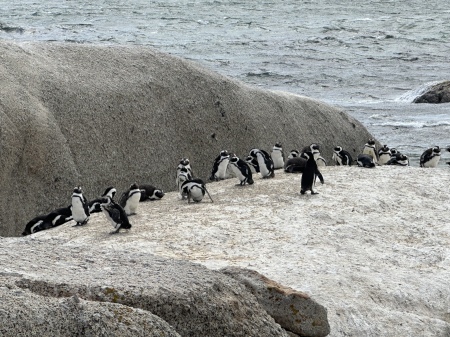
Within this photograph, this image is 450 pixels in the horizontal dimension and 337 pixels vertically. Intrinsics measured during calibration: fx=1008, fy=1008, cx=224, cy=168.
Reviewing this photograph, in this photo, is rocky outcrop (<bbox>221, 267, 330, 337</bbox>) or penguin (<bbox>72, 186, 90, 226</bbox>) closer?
rocky outcrop (<bbox>221, 267, 330, 337</bbox>)

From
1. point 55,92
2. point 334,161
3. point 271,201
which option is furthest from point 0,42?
point 334,161

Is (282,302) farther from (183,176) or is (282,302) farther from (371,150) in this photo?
(371,150)

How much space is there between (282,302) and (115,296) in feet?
5.77

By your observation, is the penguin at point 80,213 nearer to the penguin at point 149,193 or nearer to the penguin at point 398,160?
the penguin at point 149,193

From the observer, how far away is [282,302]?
7137 mm

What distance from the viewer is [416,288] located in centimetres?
954

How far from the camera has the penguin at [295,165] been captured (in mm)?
14841

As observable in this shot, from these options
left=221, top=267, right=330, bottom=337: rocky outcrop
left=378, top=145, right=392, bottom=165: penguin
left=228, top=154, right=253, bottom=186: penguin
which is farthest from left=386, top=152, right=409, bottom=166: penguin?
left=221, top=267, right=330, bottom=337: rocky outcrop

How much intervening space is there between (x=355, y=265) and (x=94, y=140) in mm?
5712

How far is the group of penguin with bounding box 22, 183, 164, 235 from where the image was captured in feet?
35.9

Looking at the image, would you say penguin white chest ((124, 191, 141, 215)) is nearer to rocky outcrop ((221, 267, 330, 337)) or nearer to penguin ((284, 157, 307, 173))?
penguin ((284, 157, 307, 173))

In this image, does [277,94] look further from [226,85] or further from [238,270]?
[238,270]

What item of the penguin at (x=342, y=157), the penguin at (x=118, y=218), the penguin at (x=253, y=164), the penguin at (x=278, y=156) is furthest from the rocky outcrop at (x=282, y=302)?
the penguin at (x=342, y=157)

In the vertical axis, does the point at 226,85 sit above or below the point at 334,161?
above
